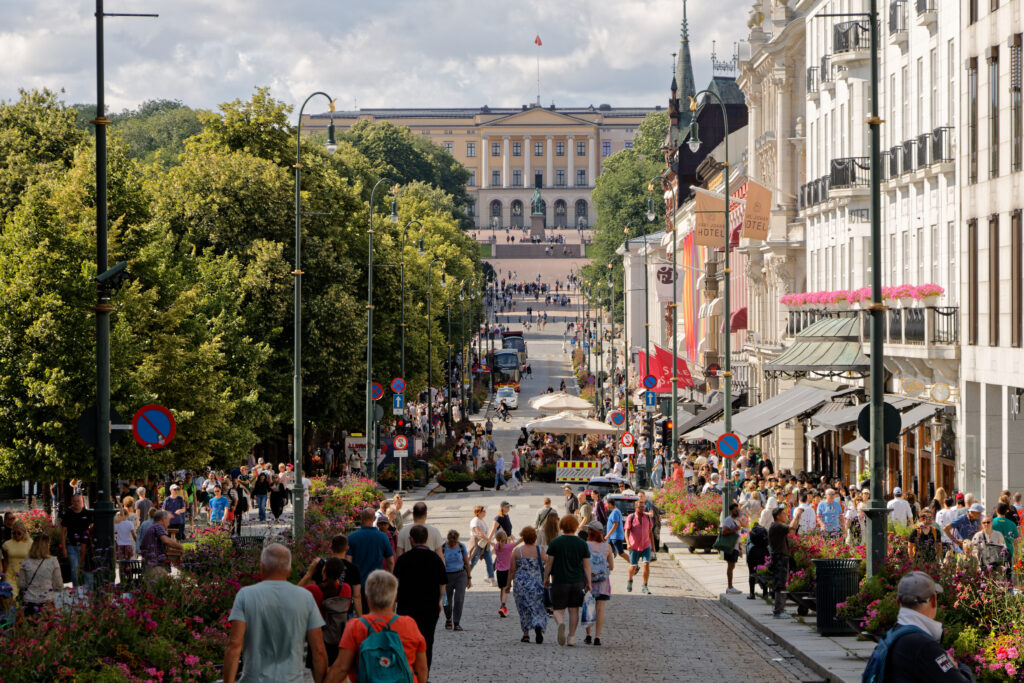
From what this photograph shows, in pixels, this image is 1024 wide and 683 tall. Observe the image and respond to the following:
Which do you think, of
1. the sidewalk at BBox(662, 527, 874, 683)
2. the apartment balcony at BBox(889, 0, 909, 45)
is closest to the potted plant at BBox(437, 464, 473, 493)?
the apartment balcony at BBox(889, 0, 909, 45)

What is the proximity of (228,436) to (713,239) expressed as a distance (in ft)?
49.0

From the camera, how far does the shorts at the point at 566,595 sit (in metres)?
18.6

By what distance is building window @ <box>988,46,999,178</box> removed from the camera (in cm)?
3051

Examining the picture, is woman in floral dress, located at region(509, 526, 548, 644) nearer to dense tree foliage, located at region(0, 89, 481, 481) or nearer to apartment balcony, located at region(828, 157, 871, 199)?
dense tree foliage, located at region(0, 89, 481, 481)

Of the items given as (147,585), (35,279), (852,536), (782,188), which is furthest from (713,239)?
(147,585)

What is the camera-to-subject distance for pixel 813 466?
1928 inches

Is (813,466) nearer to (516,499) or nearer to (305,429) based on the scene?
(516,499)

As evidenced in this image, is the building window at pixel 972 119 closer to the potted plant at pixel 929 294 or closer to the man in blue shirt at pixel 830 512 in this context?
the potted plant at pixel 929 294

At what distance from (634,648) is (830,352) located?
2092 cm

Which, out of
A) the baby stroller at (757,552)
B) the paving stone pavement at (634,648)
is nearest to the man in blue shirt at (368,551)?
the paving stone pavement at (634,648)

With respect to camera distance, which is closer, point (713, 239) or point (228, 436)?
point (228, 436)

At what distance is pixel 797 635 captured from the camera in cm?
1959

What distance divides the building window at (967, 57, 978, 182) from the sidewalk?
910 cm

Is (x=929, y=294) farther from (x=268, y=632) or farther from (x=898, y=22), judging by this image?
(x=268, y=632)
